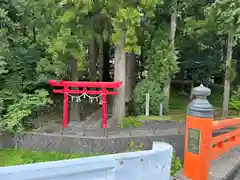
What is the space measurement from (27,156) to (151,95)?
13.2 feet

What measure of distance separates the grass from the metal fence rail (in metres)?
4.27

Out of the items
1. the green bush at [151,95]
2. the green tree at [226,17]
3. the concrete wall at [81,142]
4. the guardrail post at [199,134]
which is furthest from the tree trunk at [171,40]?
the guardrail post at [199,134]

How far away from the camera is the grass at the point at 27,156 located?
240 inches

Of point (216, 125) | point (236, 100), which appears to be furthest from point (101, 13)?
point (236, 100)

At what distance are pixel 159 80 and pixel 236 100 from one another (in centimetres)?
358

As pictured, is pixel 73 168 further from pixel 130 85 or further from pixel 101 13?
pixel 130 85

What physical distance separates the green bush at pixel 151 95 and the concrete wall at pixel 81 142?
1929 millimetres

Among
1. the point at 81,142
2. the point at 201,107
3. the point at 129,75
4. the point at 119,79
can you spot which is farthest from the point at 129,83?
the point at 201,107

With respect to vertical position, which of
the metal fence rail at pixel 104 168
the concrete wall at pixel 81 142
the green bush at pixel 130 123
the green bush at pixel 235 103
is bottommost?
the concrete wall at pixel 81 142

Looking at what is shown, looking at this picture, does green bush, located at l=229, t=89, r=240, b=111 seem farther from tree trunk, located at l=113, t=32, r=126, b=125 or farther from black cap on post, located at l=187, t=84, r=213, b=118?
black cap on post, located at l=187, t=84, r=213, b=118

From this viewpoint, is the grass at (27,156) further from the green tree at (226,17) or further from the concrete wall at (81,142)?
the green tree at (226,17)

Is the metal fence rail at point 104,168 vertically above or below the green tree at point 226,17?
below

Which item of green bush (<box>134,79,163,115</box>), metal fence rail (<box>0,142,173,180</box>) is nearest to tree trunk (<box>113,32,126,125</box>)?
green bush (<box>134,79,163,115</box>)

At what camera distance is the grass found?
20.0 ft
